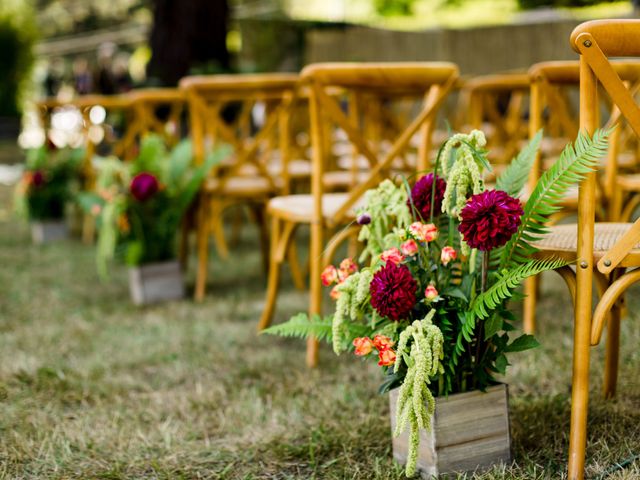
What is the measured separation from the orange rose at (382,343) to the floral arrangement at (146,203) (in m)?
2.26

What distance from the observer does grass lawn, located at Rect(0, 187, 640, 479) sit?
2104 mm

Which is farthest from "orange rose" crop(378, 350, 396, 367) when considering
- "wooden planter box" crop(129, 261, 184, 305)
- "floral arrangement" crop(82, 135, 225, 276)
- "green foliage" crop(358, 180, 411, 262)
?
"wooden planter box" crop(129, 261, 184, 305)

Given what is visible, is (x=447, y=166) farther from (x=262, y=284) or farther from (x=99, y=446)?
(x=262, y=284)

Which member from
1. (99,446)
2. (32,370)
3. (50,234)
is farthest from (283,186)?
(50,234)

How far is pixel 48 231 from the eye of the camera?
20.7ft

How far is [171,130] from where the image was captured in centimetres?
565

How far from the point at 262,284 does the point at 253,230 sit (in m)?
2.18

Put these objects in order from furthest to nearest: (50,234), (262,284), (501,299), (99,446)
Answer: (50,234)
(262,284)
(99,446)
(501,299)

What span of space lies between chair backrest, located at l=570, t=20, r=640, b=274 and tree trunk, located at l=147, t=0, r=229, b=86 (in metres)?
5.77

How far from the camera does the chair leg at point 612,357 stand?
2.33m

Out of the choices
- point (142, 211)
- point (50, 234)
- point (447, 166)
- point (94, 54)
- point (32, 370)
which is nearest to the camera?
point (447, 166)

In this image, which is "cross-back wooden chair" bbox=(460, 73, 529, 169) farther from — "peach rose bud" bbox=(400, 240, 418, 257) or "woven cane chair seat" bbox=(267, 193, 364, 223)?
"peach rose bud" bbox=(400, 240, 418, 257)

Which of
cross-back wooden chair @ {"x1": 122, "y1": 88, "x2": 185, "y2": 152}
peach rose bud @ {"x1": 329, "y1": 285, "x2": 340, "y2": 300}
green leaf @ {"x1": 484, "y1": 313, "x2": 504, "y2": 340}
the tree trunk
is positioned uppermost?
the tree trunk

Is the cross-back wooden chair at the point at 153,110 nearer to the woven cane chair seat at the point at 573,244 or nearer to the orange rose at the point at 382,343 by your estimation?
the woven cane chair seat at the point at 573,244
